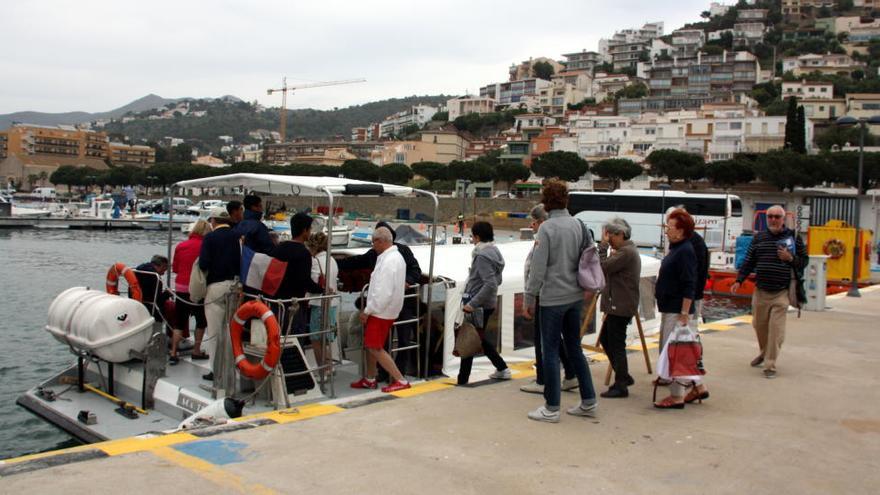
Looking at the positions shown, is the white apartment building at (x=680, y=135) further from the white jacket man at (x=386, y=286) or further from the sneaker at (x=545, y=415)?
the sneaker at (x=545, y=415)

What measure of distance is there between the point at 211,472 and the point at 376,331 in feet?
9.50

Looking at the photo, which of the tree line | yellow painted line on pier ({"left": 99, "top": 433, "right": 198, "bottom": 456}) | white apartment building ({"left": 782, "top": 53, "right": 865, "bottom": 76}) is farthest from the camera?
white apartment building ({"left": 782, "top": 53, "right": 865, "bottom": 76})

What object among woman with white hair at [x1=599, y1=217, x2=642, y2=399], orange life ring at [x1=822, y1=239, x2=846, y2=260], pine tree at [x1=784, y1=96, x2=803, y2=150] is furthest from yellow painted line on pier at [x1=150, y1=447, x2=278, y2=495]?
pine tree at [x1=784, y1=96, x2=803, y2=150]

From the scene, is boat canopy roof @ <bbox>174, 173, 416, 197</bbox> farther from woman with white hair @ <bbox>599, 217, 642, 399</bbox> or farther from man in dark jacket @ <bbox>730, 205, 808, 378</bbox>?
man in dark jacket @ <bbox>730, 205, 808, 378</bbox>

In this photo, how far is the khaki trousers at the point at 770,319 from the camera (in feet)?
28.1

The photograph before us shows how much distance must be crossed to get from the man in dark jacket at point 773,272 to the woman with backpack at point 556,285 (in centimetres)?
291

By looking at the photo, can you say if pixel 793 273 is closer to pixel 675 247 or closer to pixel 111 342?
pixel 675 247

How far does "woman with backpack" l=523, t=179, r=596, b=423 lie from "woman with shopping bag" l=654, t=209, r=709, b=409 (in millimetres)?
986

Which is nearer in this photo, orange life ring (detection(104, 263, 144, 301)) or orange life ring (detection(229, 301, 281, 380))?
orange life ring (detection(229, 301, 281, 380))

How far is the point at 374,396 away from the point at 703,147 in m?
107

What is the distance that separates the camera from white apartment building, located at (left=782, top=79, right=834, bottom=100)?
131 metres

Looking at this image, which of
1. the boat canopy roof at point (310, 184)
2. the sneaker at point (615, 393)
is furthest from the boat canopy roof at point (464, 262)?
the sneaker at point (615, 393)

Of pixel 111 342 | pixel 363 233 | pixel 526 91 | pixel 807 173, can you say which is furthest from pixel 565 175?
pixel 526 91

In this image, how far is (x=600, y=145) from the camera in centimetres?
11444
